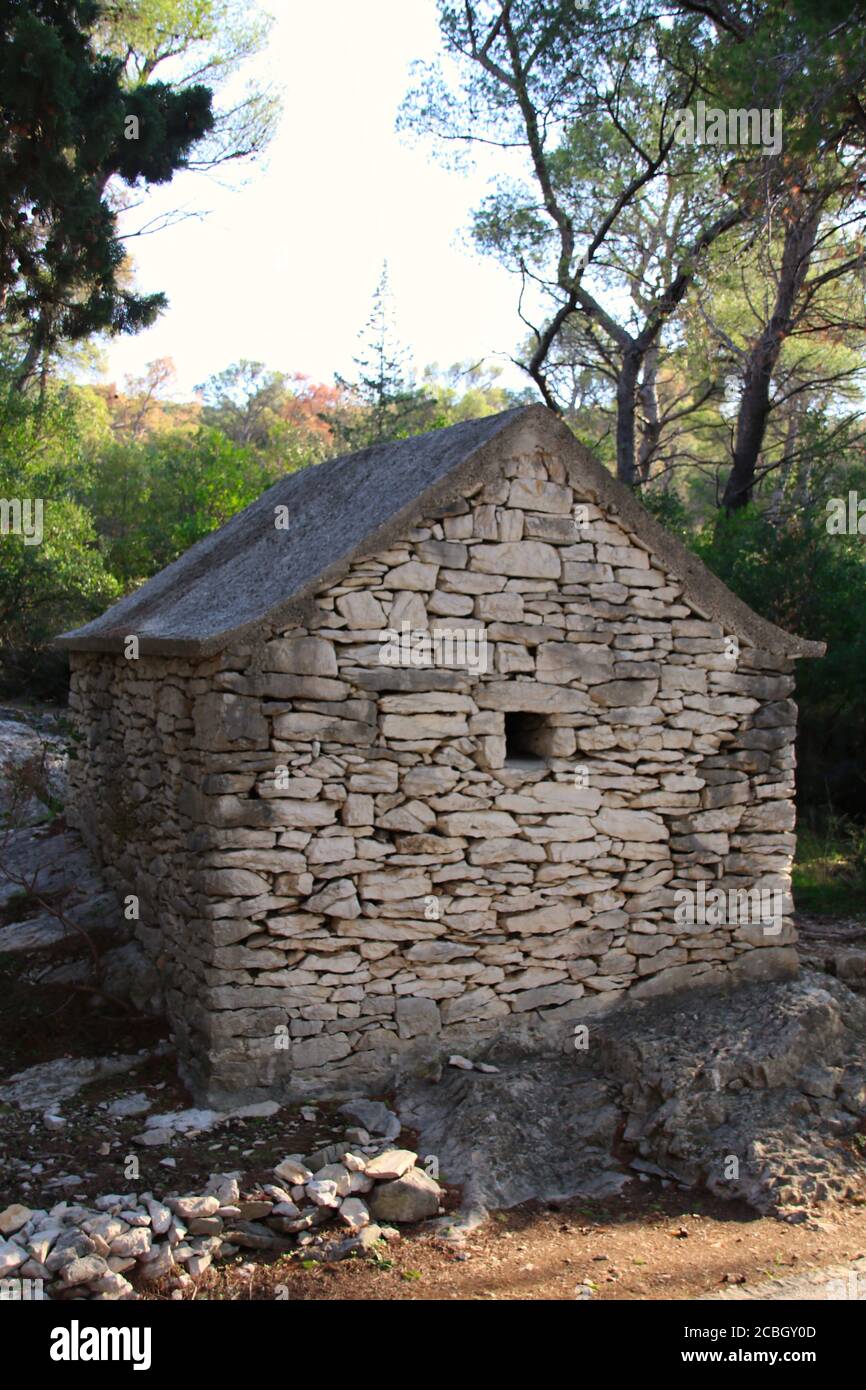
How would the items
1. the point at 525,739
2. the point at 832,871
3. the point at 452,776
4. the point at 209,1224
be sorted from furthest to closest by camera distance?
1. the point at 832,871
2. the point at 525,739
3. the point at 452,776
4. the point at 209,1224

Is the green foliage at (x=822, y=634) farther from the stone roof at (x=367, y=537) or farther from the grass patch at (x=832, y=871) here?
the stone roof at (x=367, y=537)

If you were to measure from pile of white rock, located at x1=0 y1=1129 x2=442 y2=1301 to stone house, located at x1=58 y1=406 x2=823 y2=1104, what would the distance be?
0.92 meters

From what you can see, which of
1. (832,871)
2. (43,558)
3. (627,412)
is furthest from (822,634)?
(43,558)

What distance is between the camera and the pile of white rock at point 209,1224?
4727mm

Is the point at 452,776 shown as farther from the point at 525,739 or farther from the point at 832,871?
the point at 832,871

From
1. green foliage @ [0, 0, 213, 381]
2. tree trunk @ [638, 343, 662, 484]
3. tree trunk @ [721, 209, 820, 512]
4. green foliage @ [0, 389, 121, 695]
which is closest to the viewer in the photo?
green foliage @ [0, 0, 213, 381]

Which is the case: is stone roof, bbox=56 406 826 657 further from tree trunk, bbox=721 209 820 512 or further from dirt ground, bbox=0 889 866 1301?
tree trunk, bbox=721 209 820 512

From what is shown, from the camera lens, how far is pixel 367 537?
641 centimetres

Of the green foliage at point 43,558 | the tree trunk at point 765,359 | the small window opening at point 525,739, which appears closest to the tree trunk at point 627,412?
the tree trunk at point 765,359

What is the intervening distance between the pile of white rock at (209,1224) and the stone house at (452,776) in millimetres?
924

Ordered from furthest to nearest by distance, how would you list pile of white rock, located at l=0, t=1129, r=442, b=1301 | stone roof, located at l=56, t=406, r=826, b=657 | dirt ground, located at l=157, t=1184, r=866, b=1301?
stone roof, located at l=56, t=406, r=826, b=657, dirt ground, located at l=157, t=1184, r=866, b=1301, pile of white rock, located at l=0, t=1129, r=442, b=1301

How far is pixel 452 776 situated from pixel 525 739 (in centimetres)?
78

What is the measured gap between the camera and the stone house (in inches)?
250

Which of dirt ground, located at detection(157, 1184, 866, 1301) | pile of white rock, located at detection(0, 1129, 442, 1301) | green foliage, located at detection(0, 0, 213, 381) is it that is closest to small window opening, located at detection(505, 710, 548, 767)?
pile of white rock, located at detection(0, 1129, 442, 1301)
